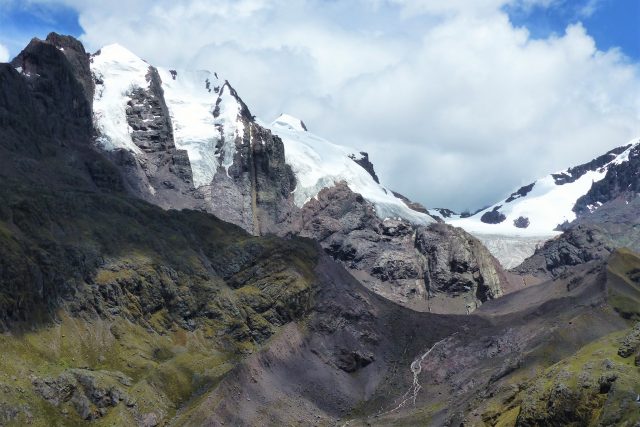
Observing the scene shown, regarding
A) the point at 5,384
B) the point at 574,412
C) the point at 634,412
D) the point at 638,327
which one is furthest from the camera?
the point at 5,384

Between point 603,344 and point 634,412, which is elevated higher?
point 603,344

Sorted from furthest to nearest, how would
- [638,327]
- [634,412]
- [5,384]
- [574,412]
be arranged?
[5,384] → [638,327] → [574,412] → [634,412]

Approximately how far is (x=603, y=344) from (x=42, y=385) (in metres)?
120

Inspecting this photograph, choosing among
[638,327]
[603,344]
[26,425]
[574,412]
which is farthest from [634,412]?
[26,425]

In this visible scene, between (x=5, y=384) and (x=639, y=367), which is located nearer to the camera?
(x=639, y=367)

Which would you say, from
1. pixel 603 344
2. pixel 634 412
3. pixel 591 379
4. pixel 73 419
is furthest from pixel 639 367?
pixel 73 419

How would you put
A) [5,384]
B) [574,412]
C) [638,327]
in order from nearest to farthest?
1. [574,412]
2. [638,327]
3. [5,384]

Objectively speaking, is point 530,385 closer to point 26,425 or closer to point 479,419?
point 479,419

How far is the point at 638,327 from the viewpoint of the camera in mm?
176000

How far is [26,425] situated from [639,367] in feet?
392

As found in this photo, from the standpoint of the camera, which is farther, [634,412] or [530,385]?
[530,385]

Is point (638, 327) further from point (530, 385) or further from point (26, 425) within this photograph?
point (26, 425)

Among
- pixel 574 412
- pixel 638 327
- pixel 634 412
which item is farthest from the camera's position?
pixel 638 327

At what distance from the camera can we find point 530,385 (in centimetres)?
18012
